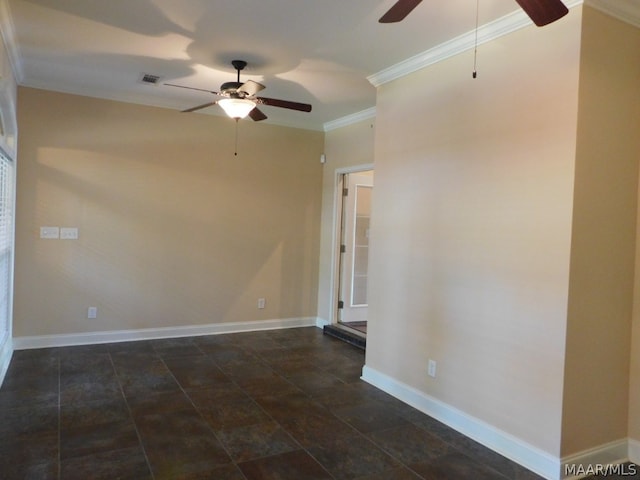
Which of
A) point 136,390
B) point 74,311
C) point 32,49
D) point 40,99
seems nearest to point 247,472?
point 136,390

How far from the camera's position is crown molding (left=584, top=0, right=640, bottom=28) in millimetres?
2549

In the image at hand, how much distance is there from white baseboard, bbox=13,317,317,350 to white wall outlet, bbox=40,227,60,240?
106 cm

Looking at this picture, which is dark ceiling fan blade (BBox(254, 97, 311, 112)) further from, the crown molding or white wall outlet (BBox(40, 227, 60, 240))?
white wall outlet (BBox(40, 227, 60, 240))

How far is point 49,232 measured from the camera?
4.77 metres

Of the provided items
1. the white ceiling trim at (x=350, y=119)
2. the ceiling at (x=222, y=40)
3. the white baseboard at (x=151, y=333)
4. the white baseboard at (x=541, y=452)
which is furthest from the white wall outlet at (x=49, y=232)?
the white baseboard at (x=541, y=452)

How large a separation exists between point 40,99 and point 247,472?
14.1ft

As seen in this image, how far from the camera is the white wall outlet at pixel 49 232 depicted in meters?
4.74

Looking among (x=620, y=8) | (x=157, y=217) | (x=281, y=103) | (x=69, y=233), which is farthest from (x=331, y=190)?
(x=620, y=8)

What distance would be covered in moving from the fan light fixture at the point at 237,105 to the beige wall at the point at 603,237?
7.56 feet

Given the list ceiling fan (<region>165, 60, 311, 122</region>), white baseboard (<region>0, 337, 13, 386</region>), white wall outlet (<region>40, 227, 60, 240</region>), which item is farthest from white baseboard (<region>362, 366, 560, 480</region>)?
white wall outlet (<region>40, 227, 60, 240</region>)

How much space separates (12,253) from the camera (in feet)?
14.9

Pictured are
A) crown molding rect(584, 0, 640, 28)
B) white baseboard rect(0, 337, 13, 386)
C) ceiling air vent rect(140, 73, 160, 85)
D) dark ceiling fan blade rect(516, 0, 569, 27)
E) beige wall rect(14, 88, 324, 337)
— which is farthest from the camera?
beige wall rect(14, 88, 324, 337)

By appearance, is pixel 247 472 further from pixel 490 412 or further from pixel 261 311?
pixel 261 311

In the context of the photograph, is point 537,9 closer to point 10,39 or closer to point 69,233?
point 10,39
